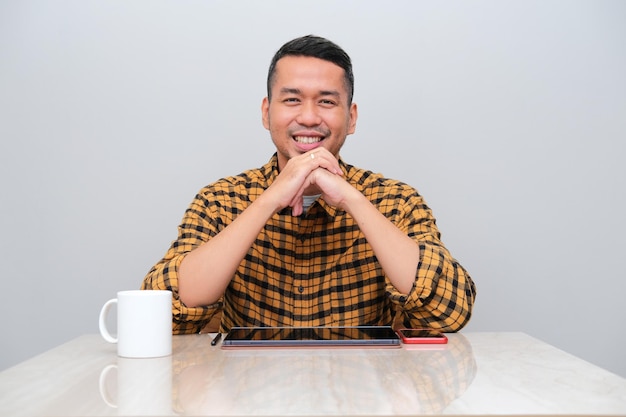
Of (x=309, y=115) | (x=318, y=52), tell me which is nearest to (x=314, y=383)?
(x=309, y=115)

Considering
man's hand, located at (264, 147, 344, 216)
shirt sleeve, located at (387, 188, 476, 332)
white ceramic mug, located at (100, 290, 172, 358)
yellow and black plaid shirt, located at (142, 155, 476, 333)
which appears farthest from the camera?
yellow and black plaid shirt, located at (142, 155, 476, 333)

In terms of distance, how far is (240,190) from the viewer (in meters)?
1.84

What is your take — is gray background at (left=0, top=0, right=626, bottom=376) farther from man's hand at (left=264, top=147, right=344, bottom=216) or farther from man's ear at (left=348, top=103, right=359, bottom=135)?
man's hand at (left=264, top=147, right=344, bottom=216)

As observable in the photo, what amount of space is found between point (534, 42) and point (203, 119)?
1254mm

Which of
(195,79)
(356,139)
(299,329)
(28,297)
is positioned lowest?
(28,297)

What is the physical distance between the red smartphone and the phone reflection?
21mm

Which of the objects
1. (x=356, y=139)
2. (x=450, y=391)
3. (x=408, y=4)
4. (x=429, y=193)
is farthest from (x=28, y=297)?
(x=450, y=391)

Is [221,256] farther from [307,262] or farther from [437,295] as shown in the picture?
[437,295]

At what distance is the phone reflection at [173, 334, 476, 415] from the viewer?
777 millimetres

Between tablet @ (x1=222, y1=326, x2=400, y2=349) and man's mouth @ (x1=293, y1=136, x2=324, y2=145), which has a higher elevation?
man's mouth @ (x1=293, y1=136, x2=324, y2=145)

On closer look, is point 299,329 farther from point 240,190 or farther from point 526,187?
point 526,187

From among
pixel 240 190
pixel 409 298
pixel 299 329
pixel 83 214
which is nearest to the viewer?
pixel 299 329

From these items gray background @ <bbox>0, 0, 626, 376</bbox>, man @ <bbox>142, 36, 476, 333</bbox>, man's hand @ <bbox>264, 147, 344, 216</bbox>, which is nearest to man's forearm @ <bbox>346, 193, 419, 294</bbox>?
man @ <bbox>142, 36, 476, 333</bbox>

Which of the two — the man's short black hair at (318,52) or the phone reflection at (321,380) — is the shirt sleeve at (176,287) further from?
the man's short black hair at (318,52)
